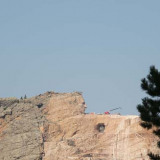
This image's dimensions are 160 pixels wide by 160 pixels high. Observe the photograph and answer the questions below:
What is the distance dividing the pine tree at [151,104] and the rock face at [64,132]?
4250cm

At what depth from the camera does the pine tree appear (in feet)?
205

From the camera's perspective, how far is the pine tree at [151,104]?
205ft

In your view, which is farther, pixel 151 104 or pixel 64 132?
pixel 64 132

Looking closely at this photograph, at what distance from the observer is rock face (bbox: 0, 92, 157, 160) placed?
108188mm

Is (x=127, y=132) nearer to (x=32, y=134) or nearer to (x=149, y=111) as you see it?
(x=32, y=134)

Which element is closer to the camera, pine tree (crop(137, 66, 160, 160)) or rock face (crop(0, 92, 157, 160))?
pine tree (crop(137, 66, 160, 160))

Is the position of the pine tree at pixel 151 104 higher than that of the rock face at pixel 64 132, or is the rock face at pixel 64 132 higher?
the rock face at pixel 64 132

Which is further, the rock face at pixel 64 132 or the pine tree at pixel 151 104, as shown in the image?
the rock face at pixel 64 132

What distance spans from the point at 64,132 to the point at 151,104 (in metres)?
50.1

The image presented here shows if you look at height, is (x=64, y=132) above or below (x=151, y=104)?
above

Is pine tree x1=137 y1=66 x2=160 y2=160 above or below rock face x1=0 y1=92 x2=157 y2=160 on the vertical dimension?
below

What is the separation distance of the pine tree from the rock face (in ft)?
139

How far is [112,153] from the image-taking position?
356 ft

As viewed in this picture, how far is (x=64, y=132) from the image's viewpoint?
368ft
